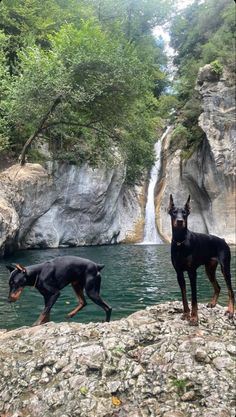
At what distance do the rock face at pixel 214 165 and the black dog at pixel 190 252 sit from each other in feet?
79.0

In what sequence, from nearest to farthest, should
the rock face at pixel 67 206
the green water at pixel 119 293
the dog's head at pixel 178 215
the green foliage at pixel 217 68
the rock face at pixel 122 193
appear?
1. the dog's head at pixel 178 215
2. the green water at pixel 119 293
3. the rock face at pixel 67 206
4. the rock face at pixel 122 193
5. the green foliage at pixel 217 68

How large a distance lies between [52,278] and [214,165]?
28108 mm

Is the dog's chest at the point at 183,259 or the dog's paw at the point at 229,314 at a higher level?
the dog's chest at the point at 183,259

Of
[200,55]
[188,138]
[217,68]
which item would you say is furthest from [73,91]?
[200,55]

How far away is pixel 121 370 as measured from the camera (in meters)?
4.75

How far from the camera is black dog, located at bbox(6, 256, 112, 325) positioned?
6.63m

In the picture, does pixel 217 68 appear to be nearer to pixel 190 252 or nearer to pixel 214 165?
pixel 214 165

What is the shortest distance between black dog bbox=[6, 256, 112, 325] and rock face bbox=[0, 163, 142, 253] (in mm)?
14063

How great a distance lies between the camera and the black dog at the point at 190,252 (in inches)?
223

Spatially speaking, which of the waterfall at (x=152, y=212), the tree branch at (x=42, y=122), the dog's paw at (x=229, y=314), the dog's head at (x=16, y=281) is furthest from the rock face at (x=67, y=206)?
the dog's paw at (x=229, y=314)

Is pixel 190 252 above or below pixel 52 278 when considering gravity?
above

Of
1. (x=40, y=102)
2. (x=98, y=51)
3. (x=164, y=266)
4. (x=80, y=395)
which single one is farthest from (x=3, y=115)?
(x=80, y=395)

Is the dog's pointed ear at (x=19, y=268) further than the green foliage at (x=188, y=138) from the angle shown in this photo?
No

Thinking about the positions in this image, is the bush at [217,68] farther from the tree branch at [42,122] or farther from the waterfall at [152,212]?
the tree branch at [42,122]
